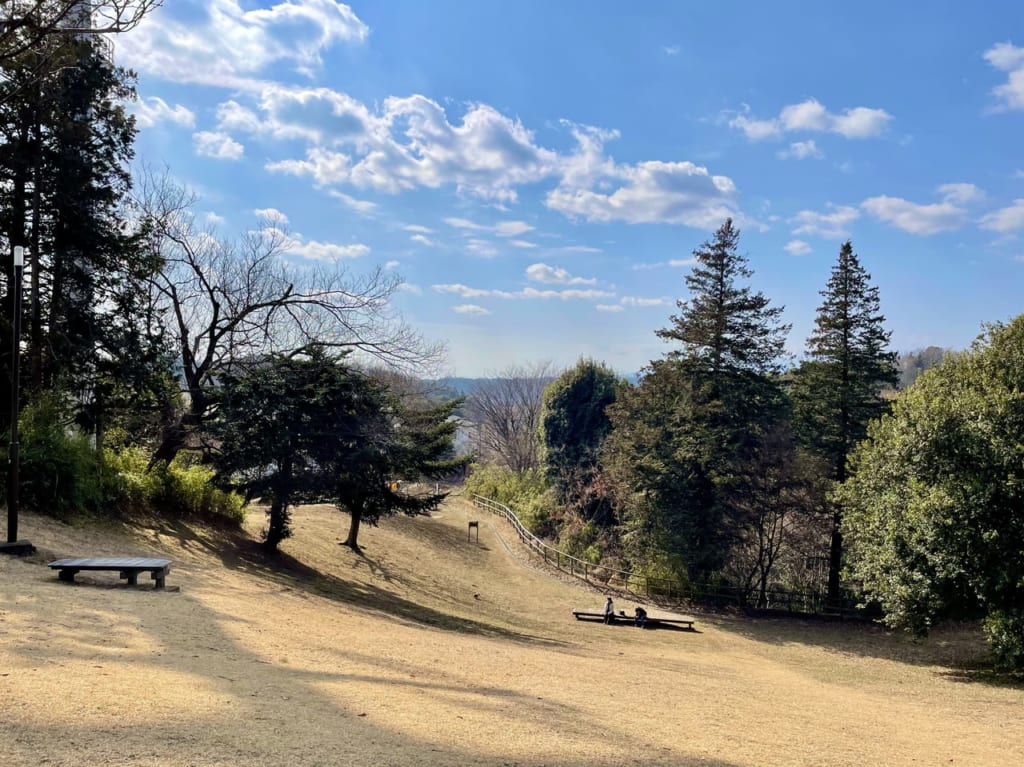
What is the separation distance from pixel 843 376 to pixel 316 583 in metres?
19.0

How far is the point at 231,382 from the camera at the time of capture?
17203mm

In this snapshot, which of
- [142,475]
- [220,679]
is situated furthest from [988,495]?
[142,475]

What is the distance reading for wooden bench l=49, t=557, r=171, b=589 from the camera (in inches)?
361

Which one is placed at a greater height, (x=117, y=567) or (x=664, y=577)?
(x=117, y=567)

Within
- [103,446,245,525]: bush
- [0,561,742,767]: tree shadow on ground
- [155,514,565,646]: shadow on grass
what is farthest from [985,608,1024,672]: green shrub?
[103,446,245,525]: bush

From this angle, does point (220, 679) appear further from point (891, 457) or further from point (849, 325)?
point (849, 325)

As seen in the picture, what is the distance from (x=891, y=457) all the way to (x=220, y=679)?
1561 centimetres

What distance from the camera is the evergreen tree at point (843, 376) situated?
879 inches

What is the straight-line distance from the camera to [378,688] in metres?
6.34

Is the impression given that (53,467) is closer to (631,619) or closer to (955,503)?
(631,619)

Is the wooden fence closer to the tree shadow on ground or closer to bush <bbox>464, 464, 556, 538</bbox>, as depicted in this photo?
bush <bbox>464, 464, 556, 538</bbox>

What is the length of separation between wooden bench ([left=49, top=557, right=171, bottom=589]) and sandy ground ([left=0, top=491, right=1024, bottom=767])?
0.25 m

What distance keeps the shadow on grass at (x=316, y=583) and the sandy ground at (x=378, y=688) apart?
0.11 metres

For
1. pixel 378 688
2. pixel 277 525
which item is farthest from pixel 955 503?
pixel 277 525
